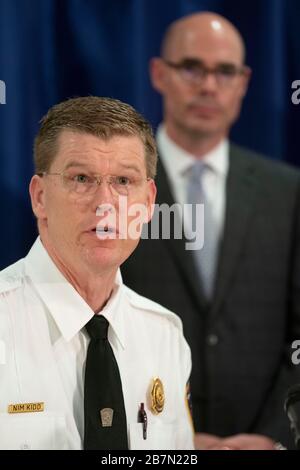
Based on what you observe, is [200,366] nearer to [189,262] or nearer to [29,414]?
[189,262]

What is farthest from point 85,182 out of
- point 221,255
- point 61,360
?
point 221,255

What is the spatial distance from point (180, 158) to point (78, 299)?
56 cm

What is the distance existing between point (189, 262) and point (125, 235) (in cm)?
39

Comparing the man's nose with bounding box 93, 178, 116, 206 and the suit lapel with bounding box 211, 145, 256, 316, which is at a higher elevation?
the man's nose with bounding box 93, 178, 116, 206

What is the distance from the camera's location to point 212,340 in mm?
1764

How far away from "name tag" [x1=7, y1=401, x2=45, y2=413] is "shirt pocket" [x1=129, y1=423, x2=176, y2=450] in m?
0.18

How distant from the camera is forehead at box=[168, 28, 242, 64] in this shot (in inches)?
69.6

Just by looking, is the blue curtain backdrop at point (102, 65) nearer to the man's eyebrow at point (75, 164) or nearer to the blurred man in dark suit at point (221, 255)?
the blurred man in dark suit at point (221, 255)

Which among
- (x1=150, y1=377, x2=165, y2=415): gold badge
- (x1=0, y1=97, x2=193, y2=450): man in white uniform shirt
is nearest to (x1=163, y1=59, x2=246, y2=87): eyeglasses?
(x1=0, y1=97, x2=193, y2=450): man in white uniform shirt

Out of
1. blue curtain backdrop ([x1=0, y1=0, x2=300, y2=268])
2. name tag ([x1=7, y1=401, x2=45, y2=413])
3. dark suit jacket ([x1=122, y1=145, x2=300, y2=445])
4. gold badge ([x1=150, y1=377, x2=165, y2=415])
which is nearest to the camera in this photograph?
name tag ([x1=7, y1=401, x2=45, y2=413])

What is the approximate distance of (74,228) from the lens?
1.36m

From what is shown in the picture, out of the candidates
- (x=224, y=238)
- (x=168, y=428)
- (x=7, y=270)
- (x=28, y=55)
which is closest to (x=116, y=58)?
(x=28, y=55)

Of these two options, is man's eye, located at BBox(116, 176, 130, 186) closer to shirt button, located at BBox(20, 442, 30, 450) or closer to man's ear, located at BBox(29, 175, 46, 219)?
man's ear, located at BBox(29, 175, 46, 219)
